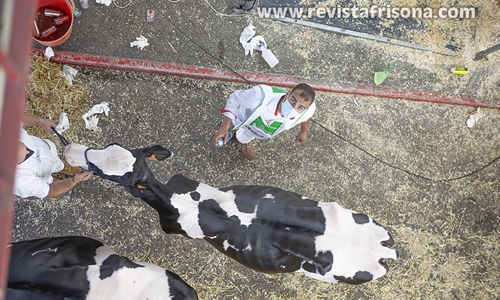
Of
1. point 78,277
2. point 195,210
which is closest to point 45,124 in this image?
point 78,277

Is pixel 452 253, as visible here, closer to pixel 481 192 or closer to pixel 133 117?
pixel 481 192

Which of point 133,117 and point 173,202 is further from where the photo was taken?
point 133,117

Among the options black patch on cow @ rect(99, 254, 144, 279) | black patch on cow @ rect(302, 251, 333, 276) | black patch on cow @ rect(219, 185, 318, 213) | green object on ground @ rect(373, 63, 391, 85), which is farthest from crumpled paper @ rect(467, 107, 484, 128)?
black patch on cow @ rect(99, 254, 144, 279)

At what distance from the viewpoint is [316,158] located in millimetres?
4496

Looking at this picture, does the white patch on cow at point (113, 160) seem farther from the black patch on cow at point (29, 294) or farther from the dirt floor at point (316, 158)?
the dirt floor at point (316, 158)

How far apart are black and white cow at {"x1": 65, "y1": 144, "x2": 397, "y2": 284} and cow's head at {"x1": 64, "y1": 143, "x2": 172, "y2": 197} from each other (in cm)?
10

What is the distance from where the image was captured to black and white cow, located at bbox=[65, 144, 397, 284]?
2865 millimetres

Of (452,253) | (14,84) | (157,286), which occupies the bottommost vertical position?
(452,253)

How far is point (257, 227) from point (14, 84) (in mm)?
2137

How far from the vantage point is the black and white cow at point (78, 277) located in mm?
2547

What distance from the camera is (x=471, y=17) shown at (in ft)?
16.7

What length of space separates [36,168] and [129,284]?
3.48ft

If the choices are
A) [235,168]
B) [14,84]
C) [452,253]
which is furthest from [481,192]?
[14,84]

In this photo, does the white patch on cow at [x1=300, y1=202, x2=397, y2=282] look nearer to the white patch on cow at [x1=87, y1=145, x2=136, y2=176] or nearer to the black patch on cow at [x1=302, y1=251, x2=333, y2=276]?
the black patch on cow at [x1=302, y1=251, x2=333, y2=276]
